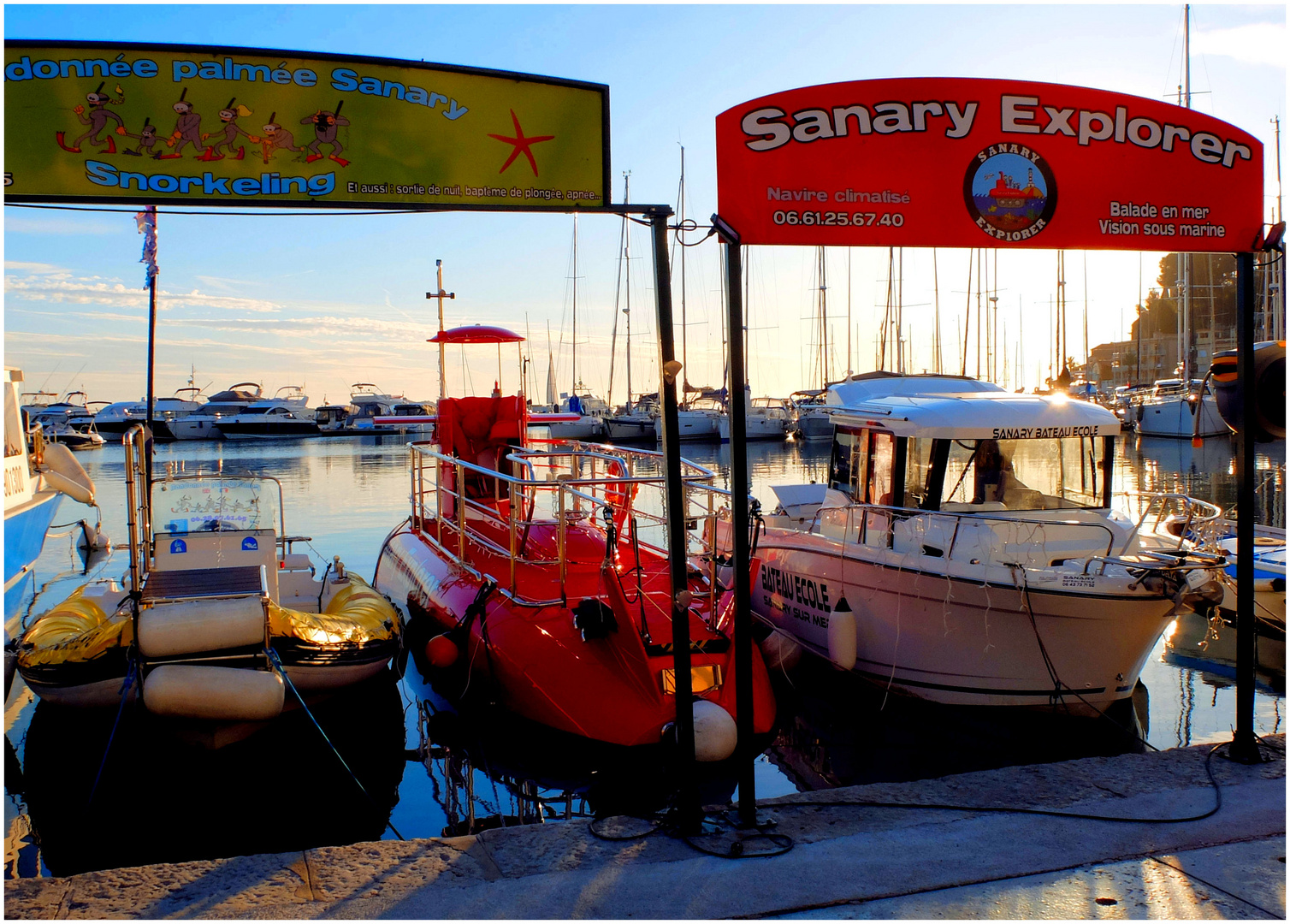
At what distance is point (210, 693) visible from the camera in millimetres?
7918

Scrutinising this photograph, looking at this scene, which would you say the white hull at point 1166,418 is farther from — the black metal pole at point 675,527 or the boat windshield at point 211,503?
the black metal pole at point 675,527

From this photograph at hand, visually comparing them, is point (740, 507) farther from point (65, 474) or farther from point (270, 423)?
point (270, 423)

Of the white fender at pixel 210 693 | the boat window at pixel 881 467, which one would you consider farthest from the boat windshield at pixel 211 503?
the boat window at pixel 881 467

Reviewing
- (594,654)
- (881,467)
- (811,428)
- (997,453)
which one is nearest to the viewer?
(594,654)

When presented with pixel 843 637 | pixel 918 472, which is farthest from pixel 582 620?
pixel 918 472

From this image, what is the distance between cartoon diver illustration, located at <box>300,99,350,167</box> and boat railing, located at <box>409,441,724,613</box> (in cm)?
334

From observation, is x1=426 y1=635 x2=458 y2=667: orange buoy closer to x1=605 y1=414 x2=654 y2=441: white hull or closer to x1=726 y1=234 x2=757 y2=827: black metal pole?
x1=726 y1=234 x2=757 y2=827: black metal pole

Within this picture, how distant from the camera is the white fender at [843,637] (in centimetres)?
1015

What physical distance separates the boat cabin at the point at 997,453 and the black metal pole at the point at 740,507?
5606mm

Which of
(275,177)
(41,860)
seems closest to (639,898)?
(275,177)

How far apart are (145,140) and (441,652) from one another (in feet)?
18.4

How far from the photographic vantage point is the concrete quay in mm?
3998

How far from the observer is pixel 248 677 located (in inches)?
317

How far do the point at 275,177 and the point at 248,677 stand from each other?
4826 millimetres
